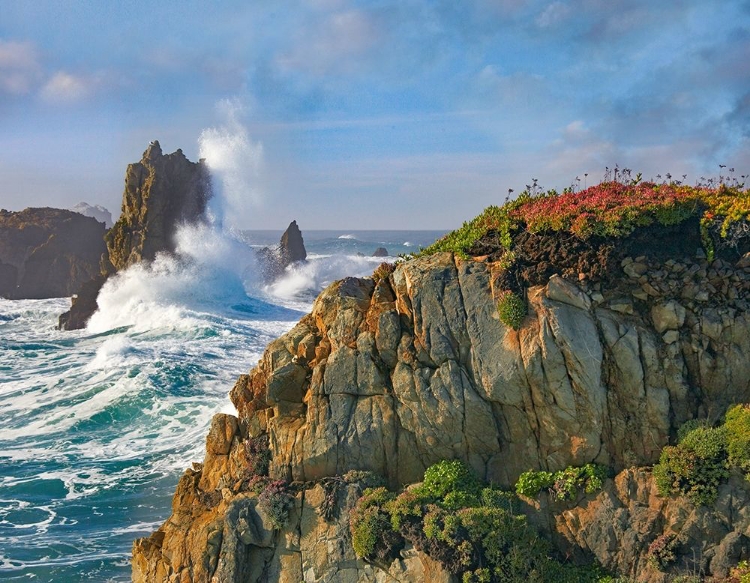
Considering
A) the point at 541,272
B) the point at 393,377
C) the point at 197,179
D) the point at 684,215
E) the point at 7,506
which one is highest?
the point at 197,179

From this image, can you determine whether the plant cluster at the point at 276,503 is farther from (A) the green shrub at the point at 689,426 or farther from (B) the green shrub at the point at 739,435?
(B) the green shrub at the point at 739,435

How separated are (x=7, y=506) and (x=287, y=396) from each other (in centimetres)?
1277

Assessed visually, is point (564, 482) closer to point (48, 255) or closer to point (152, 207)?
point (152, 207)

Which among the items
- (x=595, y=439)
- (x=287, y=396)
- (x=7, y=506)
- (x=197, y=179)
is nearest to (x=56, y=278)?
(x=197, y=179)

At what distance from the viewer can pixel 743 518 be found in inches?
440

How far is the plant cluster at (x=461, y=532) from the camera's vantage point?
11383 millimetres

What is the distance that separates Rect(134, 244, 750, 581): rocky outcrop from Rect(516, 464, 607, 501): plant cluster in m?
0.19

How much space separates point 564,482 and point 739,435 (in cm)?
309

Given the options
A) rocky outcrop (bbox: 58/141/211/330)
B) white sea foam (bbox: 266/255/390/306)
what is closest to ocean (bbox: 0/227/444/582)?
rocky outcrop (bbox: 58/141/211/330)

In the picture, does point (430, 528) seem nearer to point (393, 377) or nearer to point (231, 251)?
point (393, 377)

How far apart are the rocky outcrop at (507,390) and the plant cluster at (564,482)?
7.6 inches

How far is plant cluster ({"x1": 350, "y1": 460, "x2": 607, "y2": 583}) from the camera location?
448 inches

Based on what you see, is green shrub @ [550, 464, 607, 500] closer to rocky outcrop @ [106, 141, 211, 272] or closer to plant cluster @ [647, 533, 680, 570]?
plant cluster @ [647, 533, 680, 570]

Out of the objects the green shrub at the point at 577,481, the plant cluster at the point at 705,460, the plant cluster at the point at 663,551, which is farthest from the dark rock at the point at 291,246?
the plant cluster at the point at 663,551
